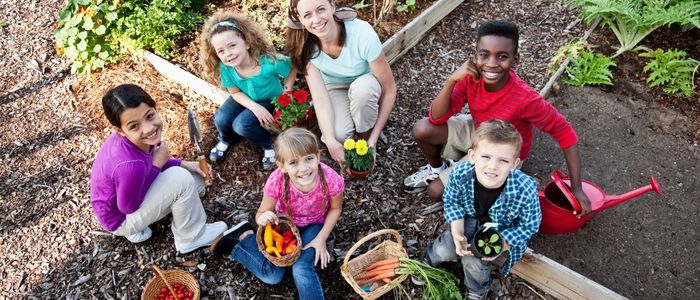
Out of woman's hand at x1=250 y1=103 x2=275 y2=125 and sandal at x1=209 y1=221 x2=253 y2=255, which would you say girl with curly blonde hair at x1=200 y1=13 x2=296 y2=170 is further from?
sandal at x1=209 y1=221 x2=253 y2=255

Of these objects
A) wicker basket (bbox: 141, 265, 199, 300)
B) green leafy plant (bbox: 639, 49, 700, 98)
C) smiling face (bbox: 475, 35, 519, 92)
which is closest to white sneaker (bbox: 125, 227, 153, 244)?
wicker basket (bbox: 141, 265, 199, 300)

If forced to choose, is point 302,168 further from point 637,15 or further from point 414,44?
point 637,15

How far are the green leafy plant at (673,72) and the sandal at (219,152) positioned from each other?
337 centimetres

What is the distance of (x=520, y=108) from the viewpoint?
9.47 ft

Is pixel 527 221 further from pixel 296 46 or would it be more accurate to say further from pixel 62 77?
pixel 62 77

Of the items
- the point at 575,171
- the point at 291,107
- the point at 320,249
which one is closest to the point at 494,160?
the point at 575,171

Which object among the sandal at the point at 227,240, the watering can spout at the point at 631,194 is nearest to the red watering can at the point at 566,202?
the watering can spout at the point at 631,194

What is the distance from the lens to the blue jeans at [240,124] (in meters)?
3.67

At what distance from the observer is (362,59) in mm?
3537

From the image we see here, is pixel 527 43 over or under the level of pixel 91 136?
over

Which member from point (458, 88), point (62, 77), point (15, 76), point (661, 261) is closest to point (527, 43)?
point (458, 88)

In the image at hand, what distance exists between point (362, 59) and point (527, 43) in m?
1.94

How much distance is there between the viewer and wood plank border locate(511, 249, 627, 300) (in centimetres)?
274

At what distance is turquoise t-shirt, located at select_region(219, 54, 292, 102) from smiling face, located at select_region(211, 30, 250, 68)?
0.16 m
